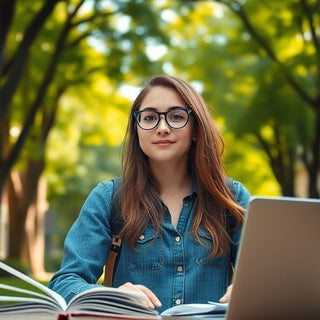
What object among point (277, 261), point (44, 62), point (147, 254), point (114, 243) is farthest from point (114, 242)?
point (44, 62)

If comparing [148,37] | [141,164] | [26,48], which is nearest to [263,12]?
[148,37]

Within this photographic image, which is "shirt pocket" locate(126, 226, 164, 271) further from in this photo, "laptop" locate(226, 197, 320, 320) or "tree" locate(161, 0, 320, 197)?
"tree" locate(161, 0, 320, 197)

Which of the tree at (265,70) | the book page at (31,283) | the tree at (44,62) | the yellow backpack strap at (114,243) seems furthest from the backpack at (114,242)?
the tree at (265,70)

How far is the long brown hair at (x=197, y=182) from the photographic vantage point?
236cm

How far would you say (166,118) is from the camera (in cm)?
241

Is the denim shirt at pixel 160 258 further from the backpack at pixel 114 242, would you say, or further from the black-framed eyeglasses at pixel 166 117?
the black-framed eyeglasses at pixel 166 117

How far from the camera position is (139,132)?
2.44 m

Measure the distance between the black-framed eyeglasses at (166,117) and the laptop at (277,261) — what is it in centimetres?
76

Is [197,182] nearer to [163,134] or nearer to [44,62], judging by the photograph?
[163,134]

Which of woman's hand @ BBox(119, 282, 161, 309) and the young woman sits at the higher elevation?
the young woman

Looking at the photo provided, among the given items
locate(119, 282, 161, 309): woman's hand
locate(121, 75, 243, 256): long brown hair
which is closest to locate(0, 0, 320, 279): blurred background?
locate(121, 75, 243, 256): long brown hair

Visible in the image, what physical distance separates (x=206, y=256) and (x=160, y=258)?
138mm

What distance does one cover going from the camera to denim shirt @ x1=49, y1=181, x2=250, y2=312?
228 centimetres

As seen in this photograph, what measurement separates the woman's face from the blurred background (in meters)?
6.91
